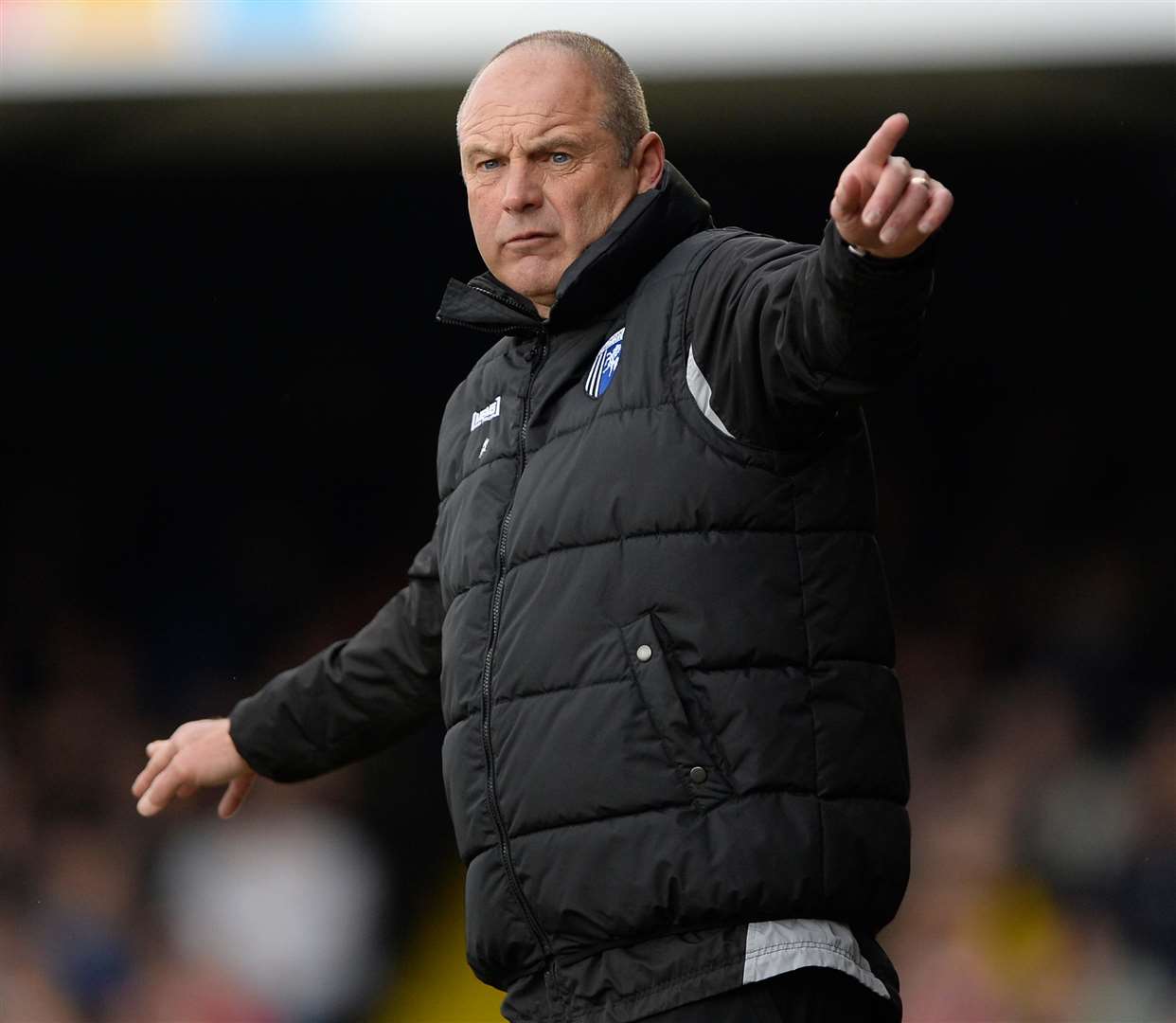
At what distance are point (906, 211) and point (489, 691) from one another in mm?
806

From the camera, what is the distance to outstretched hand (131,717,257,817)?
118 inches

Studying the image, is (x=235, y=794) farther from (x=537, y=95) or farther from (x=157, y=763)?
(x=537, y=95)

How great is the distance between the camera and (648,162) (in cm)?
260

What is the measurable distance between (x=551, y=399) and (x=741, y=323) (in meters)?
0.35

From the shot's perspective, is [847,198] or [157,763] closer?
[847,198]

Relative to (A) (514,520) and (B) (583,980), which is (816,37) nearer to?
(A) (514,520)

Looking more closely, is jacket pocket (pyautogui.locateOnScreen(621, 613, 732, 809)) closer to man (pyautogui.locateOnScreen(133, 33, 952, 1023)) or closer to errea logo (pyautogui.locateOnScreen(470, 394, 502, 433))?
man (pyautogui.locateOnScreen(133, 33, 952, 1023))

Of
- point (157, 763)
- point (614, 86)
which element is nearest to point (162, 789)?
point (157, 763)

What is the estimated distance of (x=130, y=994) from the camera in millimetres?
6039

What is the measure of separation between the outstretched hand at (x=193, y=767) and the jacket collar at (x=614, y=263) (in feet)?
2.94

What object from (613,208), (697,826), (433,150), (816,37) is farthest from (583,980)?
(433,150)

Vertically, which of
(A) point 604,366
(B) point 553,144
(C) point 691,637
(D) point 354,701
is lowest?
(D) point 354,701

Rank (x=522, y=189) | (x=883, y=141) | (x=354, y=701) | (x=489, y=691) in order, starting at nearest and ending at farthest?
(x=883, y=141)
(x=489, y=691)
(x=522, y=189)
(x=354, y=701)

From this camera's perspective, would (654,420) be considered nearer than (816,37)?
Yes
